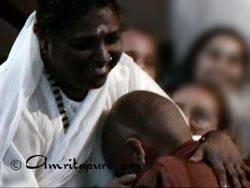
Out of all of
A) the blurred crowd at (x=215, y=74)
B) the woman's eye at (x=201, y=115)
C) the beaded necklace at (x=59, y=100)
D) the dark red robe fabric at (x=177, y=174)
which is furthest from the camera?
the blurred crowd at (x=215, y=74)

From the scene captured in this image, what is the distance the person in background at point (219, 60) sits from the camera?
186 cm

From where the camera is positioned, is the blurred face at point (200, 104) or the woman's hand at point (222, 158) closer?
the woman's hand at point (222, 158)

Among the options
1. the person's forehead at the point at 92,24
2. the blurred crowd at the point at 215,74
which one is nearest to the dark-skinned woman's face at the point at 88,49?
the person's forehead at the point at 92,24

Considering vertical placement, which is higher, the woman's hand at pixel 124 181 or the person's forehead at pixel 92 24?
the person's forehead at pixel 92 24

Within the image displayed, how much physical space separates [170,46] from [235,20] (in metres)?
0.15

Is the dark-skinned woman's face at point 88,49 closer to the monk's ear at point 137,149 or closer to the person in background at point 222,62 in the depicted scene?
the monk's ear at point 137,149

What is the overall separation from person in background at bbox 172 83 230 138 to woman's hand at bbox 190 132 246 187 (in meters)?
0.22

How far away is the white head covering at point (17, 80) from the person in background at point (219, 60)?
2.64 ft

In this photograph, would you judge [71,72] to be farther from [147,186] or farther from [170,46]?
[170,46]

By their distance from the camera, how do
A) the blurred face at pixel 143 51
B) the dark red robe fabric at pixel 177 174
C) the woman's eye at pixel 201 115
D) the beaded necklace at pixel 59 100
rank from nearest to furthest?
the dark red robe fabric at pixel 177 174 < the beaded necklace at pixel 59 100 < the blurred face at pixel 143 51 < the woman's eye at pixel 201 115

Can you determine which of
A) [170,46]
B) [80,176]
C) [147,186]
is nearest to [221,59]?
[170,46]

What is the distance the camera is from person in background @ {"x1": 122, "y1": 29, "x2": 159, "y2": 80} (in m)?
1.25

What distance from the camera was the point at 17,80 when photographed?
1048 mm

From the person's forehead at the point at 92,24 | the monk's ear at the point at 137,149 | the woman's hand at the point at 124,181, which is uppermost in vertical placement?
the person's forehead at the point at 92,24
